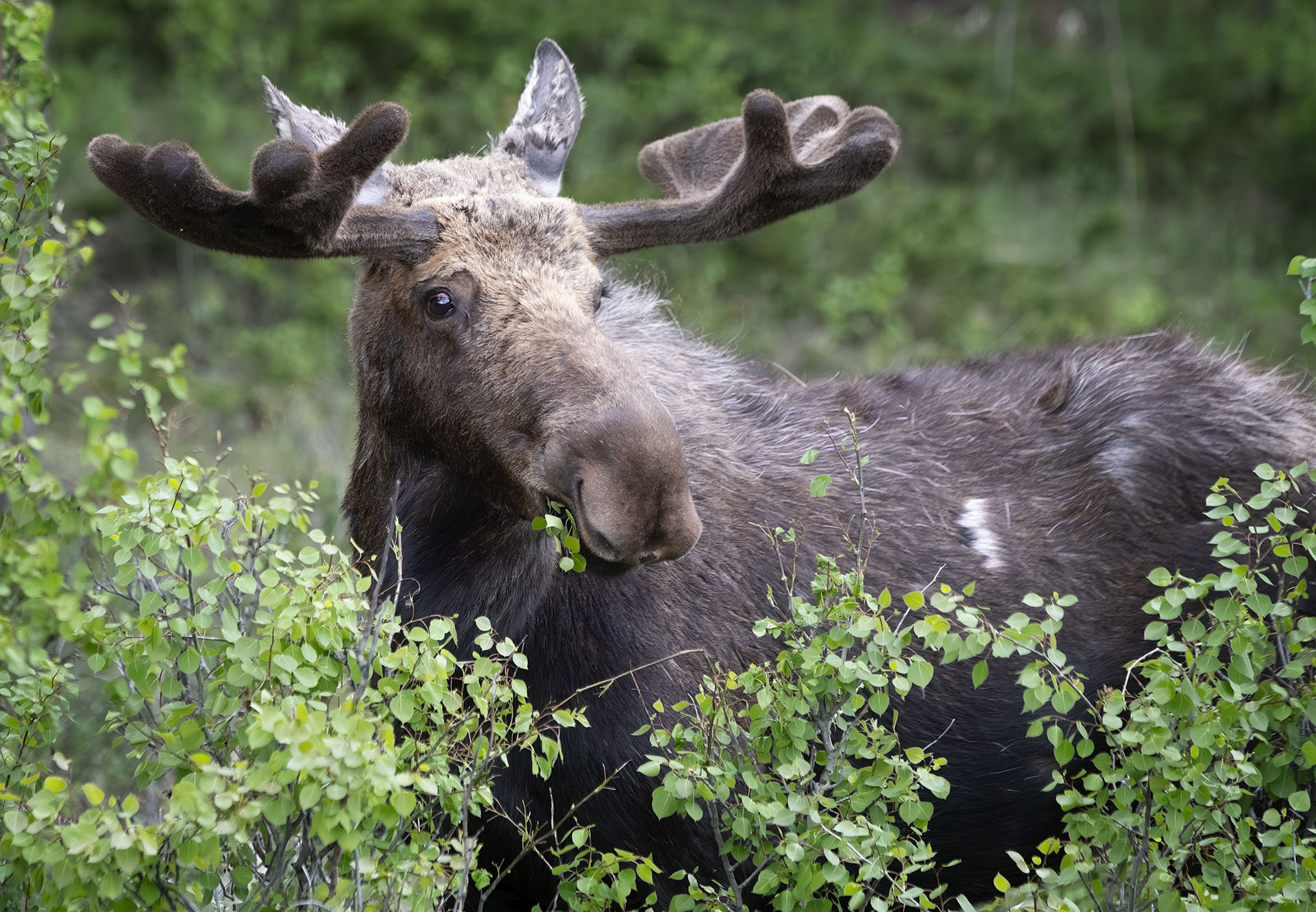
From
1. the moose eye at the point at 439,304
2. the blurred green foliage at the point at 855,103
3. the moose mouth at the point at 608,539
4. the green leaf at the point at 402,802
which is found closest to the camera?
the green leaf at the point at 402,802

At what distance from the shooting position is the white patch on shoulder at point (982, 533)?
4.33 meters

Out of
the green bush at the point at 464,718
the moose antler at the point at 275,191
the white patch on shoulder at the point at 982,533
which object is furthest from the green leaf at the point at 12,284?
the white patch on shoulder at the point at 982,533

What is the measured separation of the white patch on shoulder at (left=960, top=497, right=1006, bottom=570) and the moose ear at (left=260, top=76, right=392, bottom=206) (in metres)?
2.21

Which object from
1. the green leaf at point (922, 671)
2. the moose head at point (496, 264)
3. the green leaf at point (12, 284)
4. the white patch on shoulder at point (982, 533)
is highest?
the green leaf at point (12, 284)

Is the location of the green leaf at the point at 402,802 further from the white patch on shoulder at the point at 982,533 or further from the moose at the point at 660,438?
the white patch on shoulder at the point at 982,533

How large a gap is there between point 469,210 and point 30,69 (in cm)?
152

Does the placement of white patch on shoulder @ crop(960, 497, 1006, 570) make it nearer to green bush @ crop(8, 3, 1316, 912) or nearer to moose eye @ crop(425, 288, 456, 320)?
green bush @ crop(8, 3, 1316, 912)

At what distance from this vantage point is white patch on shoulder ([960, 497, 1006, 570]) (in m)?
4.33

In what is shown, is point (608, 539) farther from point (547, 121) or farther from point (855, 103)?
point (855, 103)

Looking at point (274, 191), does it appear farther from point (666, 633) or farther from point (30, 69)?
point (666, 633)

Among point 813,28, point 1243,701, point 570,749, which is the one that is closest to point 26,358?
point 570,749

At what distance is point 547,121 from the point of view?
14.4ft

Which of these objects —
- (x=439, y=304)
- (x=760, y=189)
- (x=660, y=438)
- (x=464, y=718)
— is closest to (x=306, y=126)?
(x=439, y=304)

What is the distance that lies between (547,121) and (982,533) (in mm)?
2057
